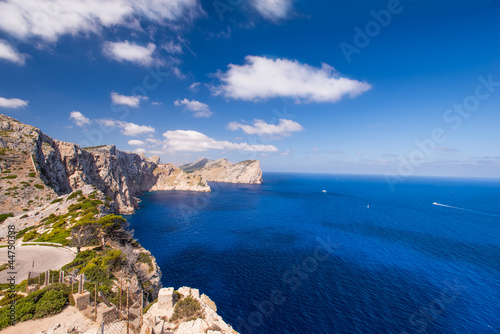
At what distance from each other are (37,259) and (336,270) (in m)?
54.0

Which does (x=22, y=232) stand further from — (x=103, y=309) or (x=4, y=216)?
(x=103, y=309)

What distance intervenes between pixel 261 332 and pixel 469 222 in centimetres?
11531

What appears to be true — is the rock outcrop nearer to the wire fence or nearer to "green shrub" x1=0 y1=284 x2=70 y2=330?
the wire fence

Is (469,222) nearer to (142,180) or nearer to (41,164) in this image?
(41,164)

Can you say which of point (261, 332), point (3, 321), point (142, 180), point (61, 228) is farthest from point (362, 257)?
point (142, 180)

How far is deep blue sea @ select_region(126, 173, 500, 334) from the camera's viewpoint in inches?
1242

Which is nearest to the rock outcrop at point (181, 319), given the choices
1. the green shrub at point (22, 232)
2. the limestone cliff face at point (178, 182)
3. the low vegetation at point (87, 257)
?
the low vegetation at point (87, 257)

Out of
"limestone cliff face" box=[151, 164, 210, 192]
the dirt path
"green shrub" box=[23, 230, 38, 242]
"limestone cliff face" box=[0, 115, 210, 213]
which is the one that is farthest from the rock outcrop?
"limestone cliff face" box=[151, 164, 210, 192]

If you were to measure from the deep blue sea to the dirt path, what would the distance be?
59.6 ft

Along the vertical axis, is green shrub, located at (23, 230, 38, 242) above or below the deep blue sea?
above

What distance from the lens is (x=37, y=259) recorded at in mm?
27812

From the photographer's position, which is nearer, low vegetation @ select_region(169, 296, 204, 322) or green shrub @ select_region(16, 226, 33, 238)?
low vegetation @ select_region(169, 296, 204, 322)

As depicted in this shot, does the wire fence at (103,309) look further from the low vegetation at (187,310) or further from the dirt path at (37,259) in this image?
the dirt path at (37,259)

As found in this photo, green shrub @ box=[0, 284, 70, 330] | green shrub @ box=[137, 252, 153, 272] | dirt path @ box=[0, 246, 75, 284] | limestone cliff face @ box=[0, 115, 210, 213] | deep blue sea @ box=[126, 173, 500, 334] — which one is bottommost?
deep blue sea @ box=[126, 173, 500, 334]
